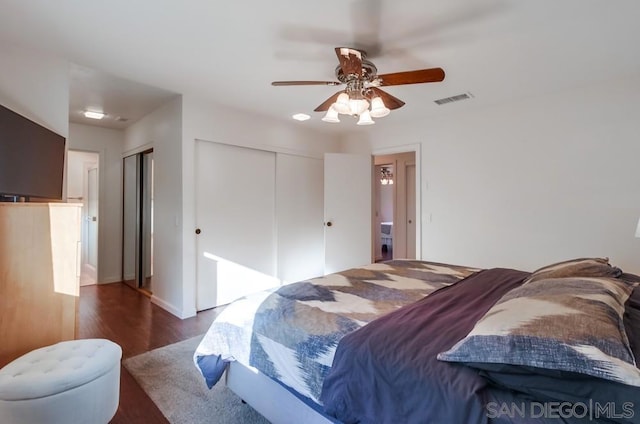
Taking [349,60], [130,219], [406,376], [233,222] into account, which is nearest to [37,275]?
[233,222]

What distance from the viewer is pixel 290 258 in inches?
173

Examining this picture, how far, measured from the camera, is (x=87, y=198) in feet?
17.8

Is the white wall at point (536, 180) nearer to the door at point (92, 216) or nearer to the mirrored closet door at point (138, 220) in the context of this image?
the mirrored closet door at point (138, 220)

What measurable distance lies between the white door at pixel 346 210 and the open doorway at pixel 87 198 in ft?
11.2

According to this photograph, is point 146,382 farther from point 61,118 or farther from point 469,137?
point 469,137

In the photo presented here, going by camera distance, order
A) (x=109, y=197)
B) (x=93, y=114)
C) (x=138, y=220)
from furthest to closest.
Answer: (x=109, y=197), (x=138, y=220), (x=93, y=114)

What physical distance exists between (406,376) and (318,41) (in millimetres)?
2093

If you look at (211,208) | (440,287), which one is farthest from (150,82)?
(440,287)

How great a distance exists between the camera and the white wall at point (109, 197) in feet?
15.0

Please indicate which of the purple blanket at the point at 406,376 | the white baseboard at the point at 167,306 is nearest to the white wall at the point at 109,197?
the white baseboard at the point at 167,306

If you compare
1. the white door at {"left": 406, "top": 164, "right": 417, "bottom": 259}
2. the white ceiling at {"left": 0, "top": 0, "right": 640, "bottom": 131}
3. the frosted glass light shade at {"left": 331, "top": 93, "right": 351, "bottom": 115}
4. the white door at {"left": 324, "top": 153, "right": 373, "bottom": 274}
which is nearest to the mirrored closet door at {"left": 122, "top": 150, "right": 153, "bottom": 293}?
the white ceiling at {"left": 0, "top": 0, "right": 640, "bottom": 131}

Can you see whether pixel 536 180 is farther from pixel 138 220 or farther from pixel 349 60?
pixel 138 220

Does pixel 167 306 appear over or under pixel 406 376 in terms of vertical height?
under

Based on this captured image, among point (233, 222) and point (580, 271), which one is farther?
point (233, 222)
